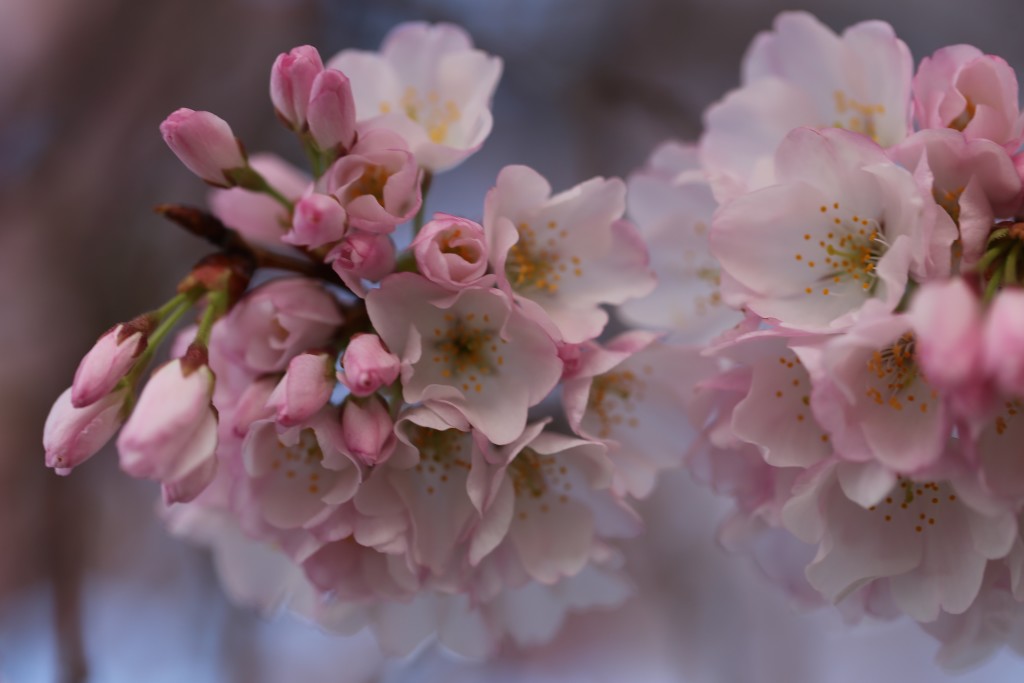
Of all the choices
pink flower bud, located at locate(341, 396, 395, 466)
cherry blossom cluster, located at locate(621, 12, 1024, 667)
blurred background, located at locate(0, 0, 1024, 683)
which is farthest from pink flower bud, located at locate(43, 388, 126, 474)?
blurred background, located at locate(0, 0, 1024, 683)

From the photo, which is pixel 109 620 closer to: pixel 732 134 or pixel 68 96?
pixel 68 96

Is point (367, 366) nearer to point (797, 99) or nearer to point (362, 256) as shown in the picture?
point (362, 256)

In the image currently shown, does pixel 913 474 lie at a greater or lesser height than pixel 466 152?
lesser

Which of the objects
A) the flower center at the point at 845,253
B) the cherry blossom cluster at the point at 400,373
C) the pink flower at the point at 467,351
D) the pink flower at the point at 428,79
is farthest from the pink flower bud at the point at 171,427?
the flower center at the point at 845,253

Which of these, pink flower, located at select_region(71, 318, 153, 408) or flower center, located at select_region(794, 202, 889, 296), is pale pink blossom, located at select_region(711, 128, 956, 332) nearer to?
flower center, located at select_region(794, 202, 889, 296)

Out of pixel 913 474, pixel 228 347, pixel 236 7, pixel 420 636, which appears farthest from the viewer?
pixel 236 7

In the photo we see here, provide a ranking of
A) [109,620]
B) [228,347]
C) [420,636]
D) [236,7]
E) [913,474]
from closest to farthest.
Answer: [913,474] < [228,347] < [420,636] < [109,620] < [236,7]

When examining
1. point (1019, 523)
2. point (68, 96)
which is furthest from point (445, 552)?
point (68, 96)

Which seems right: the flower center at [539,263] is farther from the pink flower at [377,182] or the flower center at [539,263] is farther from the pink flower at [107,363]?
the pink flower at [107,363]
